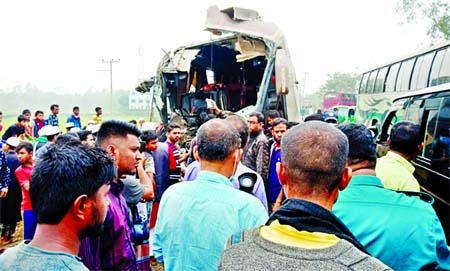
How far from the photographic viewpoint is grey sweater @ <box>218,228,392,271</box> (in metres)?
1.11

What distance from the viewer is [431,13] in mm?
25312

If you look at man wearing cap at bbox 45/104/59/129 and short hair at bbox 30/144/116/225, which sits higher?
short hair at bbox 30/144/116/225

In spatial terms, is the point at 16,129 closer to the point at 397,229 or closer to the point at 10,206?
the point at 10,206

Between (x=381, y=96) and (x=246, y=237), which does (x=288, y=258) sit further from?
(x=381, y=96)

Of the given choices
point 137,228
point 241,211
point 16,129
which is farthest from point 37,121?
point 241,211

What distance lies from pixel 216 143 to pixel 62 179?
3.28 ft

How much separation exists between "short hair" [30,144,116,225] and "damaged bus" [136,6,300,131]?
618 centimetres

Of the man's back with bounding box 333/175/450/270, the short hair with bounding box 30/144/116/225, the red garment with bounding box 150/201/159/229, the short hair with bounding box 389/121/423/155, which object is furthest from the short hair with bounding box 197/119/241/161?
the red garment with bounding box 150/201/159/229

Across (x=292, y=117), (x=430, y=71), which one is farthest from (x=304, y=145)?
(x=430, y=71)

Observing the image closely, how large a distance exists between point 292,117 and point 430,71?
156 inches

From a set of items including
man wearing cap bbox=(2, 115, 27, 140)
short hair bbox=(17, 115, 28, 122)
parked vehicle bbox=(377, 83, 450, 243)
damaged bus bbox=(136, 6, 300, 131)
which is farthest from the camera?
short hair bbox=(17, 115, 28, 122)

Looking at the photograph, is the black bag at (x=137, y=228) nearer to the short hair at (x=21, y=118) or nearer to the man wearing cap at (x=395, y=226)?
the man wearing cap at (x=395, y=226)

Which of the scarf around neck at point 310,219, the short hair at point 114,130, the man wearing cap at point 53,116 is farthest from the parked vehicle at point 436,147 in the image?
the man wearing cap at point 53,116

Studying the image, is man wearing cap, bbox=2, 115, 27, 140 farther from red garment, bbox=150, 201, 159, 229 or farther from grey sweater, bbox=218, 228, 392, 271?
grey sweater, bbox=218, 228, 392, 271
